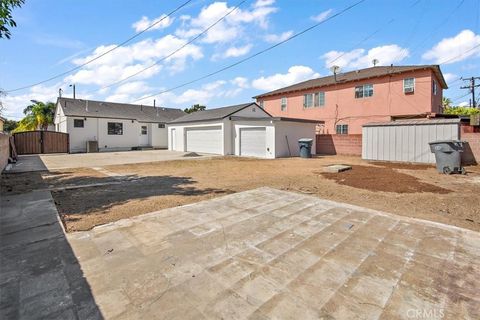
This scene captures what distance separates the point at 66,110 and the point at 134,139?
6386mm

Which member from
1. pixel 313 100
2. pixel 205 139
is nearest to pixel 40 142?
pixel 205 139

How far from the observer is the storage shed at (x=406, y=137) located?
39.6 feet

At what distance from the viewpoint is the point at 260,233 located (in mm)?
3715

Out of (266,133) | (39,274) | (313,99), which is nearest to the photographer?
(39,274)

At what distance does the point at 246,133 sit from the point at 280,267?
1565 cm

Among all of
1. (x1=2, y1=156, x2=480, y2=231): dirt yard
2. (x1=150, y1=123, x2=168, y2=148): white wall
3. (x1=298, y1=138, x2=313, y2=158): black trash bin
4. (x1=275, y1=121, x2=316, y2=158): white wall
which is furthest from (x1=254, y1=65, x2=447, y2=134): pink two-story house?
(x1=150, y1=123, x2=168, y2=148): white wall

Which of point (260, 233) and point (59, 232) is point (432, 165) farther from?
point (59, 232)

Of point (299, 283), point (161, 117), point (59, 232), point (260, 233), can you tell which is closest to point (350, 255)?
point (299, 283)

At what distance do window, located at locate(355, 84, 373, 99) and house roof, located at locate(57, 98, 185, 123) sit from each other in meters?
20.0

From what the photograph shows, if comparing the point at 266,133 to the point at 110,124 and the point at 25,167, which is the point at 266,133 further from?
the point at 110,124

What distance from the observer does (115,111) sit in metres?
27.0

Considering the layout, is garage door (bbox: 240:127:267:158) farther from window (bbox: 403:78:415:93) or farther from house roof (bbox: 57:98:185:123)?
house roof (bbox: 57:98:185:123)

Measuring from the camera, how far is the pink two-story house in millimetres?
17609

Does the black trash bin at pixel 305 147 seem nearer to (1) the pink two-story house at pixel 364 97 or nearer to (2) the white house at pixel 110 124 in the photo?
(1) the pink two-story house at pixel 364 97
